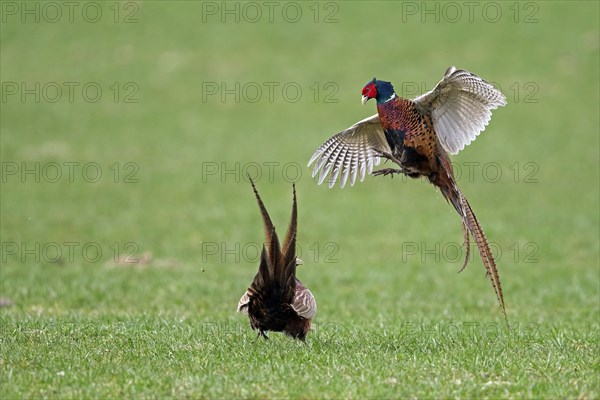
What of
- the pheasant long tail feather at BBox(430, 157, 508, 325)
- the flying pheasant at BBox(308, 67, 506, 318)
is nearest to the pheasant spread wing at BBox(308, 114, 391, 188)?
the flying pheasant at BBox(308, 67, 506, 318)

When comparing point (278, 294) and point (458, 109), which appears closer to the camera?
point (278, 294)

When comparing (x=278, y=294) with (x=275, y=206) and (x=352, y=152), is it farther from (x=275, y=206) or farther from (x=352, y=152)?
(x=275, y=206)

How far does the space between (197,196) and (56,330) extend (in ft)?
45.2

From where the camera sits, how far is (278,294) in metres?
7.65

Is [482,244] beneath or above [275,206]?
beneath

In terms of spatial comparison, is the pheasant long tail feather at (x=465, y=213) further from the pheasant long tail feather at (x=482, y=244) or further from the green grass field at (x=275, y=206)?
the green grass field at (x=275, y=206)

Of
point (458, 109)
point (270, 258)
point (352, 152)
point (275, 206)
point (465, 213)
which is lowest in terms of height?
point (270, 258)

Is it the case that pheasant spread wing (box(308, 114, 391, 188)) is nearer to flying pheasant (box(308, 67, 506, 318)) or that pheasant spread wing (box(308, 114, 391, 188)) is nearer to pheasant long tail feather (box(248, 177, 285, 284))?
flying pheasant (box(308, 67, 506, 318))

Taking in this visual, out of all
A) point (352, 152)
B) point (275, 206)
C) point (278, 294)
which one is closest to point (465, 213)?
point (352, 152)

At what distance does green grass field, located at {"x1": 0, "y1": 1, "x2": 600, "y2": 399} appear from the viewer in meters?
6.96

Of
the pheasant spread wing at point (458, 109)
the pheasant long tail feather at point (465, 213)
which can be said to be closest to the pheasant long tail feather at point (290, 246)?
the pheasant long tail feather at point (465, 213)

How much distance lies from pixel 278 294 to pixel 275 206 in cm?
1281

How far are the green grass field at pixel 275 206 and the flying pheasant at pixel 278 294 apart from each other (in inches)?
10.3

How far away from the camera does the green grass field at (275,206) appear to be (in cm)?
696
